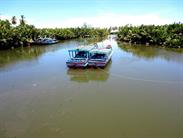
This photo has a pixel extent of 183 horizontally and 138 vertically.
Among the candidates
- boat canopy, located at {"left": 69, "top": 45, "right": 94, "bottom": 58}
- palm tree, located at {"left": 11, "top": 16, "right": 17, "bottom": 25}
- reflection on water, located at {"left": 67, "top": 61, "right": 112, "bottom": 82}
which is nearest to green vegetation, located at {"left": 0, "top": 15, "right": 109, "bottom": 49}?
palm tree, located at {"left": 11, "top": 16, "right": 17, "bottom": 25}

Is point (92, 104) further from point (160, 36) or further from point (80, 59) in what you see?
point (160, 36)

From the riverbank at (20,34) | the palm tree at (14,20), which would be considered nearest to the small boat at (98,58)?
the riverbank at (20,34)

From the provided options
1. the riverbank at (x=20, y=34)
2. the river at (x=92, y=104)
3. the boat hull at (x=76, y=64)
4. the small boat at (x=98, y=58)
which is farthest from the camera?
the riverbank at (x=20, y=34)

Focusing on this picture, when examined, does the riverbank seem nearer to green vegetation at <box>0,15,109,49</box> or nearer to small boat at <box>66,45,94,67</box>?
green vegetation at <box>0,15,109,49</box>

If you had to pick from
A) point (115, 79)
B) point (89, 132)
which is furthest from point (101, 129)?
point (115, 79)

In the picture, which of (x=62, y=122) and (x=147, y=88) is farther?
(x=147, y=88)

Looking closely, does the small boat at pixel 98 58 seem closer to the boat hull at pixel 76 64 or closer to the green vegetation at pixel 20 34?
the boat hull at pixel 76 64

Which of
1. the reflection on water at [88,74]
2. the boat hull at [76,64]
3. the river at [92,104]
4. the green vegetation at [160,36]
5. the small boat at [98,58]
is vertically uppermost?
the green vegetation at [160,36]

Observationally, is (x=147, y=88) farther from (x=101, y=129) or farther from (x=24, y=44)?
(x=24, y=44)

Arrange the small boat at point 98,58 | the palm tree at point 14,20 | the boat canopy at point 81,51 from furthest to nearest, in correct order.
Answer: the palm tree at point 14,20 < the boat canopy at point 81,51 < the small boat at point 98,58
